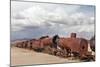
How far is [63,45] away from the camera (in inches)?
111

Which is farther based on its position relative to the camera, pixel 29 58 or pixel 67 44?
pixel 67 44

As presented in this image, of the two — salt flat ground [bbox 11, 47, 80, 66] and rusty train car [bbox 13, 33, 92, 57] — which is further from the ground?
rusty train car [bbox 13, 33, 92, 57]

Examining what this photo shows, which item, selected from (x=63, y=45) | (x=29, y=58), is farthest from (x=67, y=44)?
(x=29, y=58)

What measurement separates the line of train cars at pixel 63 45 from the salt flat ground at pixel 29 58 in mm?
53

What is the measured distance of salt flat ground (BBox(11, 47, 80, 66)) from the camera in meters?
2.58

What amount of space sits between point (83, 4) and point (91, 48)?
2.08 feet

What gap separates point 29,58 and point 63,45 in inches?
19.6

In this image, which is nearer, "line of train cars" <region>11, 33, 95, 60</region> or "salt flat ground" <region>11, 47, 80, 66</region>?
"salt flat ground" <region>11, 47, 80, 66</region>

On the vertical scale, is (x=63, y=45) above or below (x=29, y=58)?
above

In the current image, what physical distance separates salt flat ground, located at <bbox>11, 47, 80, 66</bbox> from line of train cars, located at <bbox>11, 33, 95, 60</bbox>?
0.18 ft

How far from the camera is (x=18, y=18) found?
2.60 metres

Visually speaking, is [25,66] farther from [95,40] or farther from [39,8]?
[95,40]

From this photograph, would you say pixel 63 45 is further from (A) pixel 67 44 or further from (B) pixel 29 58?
(B) pixel 29 58
